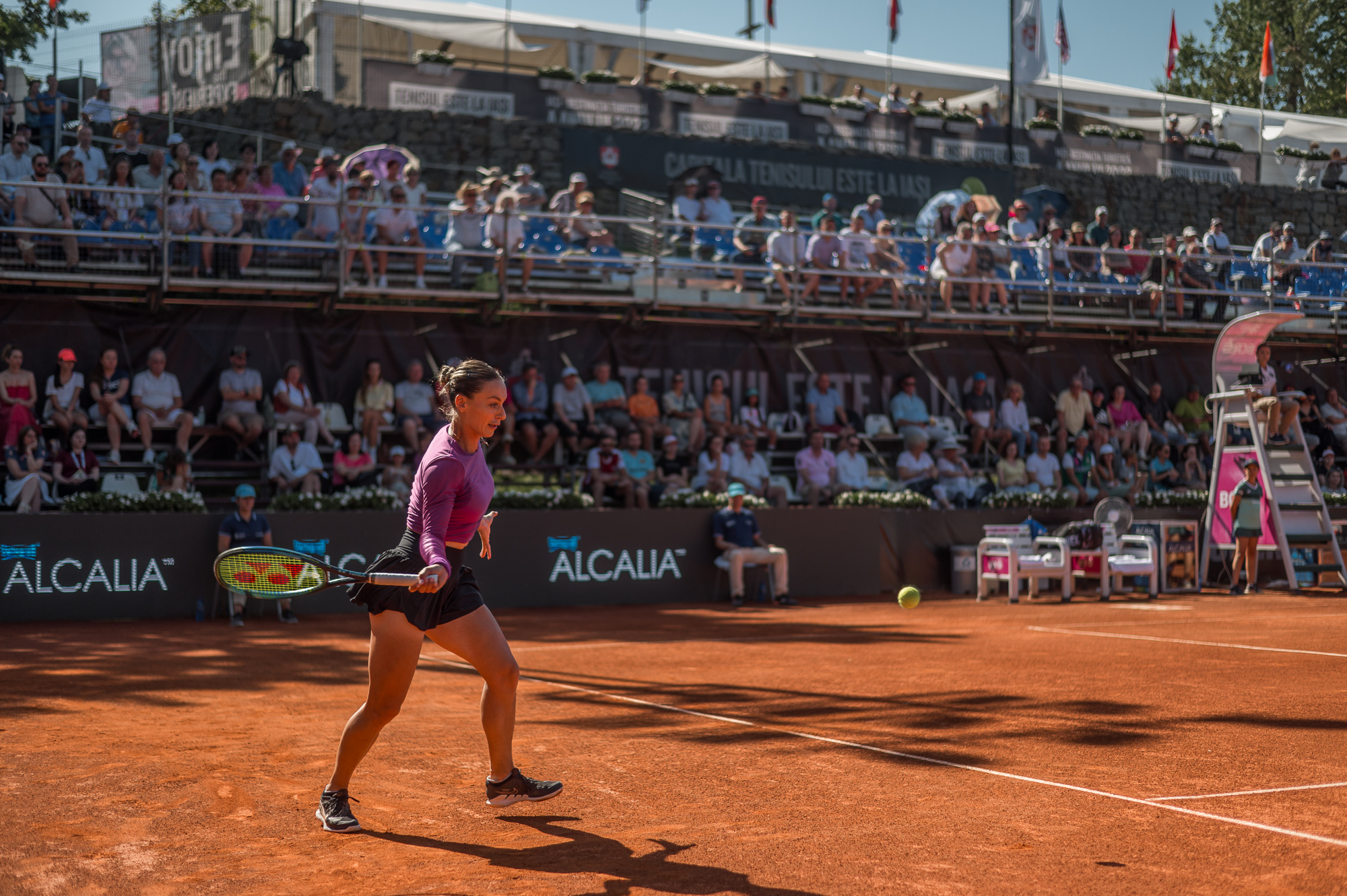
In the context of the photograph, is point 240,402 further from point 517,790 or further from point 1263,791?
point 1263,791

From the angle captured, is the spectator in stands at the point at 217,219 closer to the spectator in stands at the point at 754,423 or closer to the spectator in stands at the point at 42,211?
the spectator in stands at the point at 42,211

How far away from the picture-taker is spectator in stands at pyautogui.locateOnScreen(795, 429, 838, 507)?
19016 mm

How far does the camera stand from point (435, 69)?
2375cm

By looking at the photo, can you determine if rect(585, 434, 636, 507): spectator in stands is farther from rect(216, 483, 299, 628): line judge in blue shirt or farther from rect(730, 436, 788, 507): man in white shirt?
rect(216, 483, 299, 628): line judge in blue shirt

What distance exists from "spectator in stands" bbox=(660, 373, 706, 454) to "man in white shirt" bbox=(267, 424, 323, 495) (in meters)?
5.11

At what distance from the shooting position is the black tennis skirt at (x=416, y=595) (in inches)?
208

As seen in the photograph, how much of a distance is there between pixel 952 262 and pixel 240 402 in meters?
11.3

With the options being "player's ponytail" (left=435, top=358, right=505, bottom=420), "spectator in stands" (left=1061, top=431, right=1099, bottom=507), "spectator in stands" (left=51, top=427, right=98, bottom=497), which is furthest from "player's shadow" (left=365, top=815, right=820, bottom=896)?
"spectator in stands" (left=1061, top=431, right=1099, bottom=507)

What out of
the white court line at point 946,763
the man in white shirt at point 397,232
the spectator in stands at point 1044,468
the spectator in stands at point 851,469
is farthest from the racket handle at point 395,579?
the spectator in stands at point 1044,468

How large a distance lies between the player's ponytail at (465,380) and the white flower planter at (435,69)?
19.5m

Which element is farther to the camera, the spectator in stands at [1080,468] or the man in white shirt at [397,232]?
the spectator in stands at [1080,468]

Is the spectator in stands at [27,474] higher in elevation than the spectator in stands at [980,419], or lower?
lower

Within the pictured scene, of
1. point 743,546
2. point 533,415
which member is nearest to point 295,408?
point 533,415

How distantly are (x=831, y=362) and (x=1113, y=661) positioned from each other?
39.6 ft
